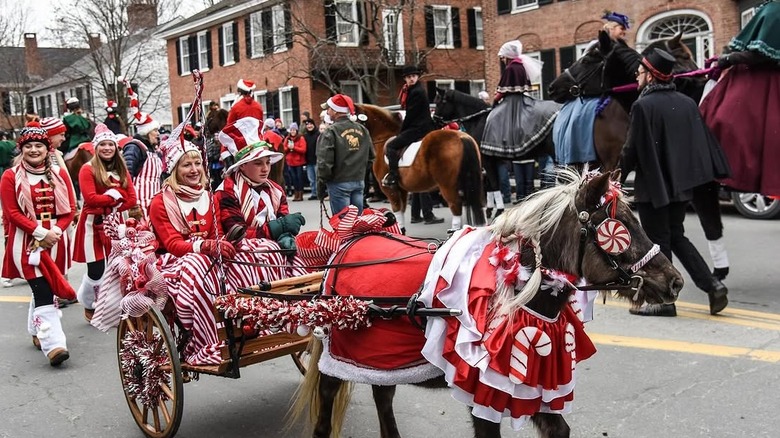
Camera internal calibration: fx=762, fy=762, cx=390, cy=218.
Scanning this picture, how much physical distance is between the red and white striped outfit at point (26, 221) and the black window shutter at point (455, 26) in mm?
27780

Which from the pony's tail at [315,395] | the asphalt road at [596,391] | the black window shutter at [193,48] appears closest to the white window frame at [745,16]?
the asphalt road at [596,391]

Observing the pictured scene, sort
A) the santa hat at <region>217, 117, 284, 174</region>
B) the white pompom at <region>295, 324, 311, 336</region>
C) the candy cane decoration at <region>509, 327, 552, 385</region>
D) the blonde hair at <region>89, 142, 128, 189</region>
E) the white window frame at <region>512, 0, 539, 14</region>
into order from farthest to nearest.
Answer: the white window frame at <region>512, 0, 539, 14</region> < the blonde hair at <region>89, 142, 128, 189</region> < the santa hat at <region>217, 117, 284, 174</region> < the white pompom at <region>295, 324, 311, 336</region> < the candy cane decoration at <region>509, 327, 552, 385</region>

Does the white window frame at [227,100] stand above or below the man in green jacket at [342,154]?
above

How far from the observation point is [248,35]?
109 feet

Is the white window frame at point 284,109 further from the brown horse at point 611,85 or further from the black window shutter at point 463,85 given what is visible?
the brown horse at point 611,85

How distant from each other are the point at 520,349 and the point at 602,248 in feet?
1.78

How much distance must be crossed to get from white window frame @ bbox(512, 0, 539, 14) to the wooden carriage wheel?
23084mm

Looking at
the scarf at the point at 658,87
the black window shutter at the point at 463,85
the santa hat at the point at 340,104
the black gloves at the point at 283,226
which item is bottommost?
→ the black gloves at the point at 283,226

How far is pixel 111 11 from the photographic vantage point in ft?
109

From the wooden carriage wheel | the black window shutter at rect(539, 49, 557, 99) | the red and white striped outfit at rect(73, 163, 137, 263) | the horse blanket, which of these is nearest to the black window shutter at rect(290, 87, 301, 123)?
the black window shutter at rect(539, 49, 557, 99)

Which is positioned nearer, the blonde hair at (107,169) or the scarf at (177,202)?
the scarf at (177,202)

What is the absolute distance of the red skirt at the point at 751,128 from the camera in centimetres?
699

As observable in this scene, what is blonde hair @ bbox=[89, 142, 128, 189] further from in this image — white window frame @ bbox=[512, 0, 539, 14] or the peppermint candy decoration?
white window frame @ bbox=[512, 0, 539, 14]

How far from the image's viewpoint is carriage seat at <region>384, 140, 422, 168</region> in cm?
1146
